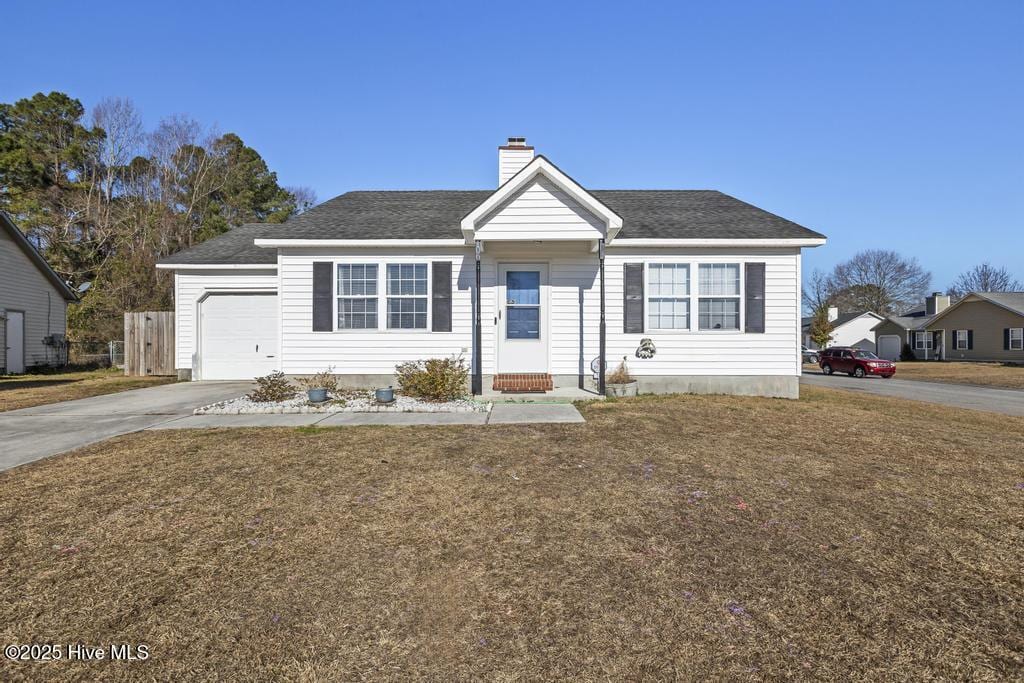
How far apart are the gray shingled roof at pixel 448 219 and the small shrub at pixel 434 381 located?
2896 mm

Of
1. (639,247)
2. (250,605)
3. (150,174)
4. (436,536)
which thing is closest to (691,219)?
(639,247)

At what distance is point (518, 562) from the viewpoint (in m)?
3.29

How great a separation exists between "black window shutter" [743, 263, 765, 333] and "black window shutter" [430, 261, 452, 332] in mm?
6473

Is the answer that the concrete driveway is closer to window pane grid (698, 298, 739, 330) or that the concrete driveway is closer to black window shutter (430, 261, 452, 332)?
black window shutter (430, 261, 452, 332)

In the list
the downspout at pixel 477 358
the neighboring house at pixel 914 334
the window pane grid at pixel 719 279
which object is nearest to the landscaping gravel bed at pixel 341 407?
the downspout at pixel 477 358

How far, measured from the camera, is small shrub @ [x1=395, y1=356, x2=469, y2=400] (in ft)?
29.6

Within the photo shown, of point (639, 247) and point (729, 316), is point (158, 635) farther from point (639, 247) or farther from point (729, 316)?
point (729, 316)

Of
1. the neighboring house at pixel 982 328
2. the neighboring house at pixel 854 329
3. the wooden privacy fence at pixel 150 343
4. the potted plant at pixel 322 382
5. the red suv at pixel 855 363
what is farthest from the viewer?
the neighboring house at pixel 854 329

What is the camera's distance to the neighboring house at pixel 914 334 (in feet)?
131

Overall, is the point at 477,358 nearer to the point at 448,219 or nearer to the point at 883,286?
the point at 448,219

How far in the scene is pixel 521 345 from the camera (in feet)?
35.9

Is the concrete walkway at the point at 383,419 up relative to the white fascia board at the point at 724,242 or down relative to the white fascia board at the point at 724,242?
down

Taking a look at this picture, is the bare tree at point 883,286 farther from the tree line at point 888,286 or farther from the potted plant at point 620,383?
the potted plant at point 620,383

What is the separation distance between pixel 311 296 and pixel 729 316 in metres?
9.23
